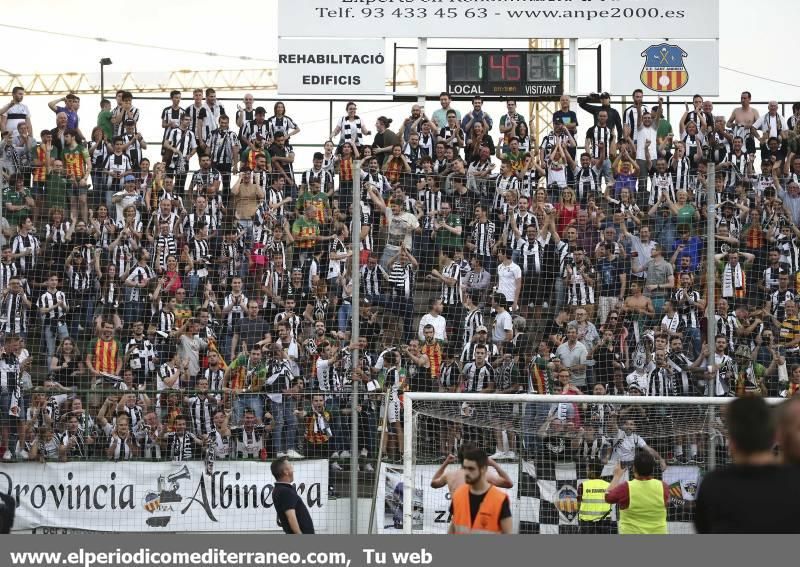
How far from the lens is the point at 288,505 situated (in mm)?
11016

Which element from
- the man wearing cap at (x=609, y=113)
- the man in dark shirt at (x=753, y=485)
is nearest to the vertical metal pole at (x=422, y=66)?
the man wearing cap at (x=609, y=113)

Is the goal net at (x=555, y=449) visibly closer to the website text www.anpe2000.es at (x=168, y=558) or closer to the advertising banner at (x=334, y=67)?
the website text www.anpe2000.es at (x=168, y=558)

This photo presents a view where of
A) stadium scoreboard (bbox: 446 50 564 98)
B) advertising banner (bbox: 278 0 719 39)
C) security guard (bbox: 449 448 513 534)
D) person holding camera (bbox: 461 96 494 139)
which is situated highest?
advertising banner (bbox: 278 0 719 39)

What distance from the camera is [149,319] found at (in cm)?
1619

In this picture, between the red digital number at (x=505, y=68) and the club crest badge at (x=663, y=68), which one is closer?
the red digital number at (x=505, y=68)

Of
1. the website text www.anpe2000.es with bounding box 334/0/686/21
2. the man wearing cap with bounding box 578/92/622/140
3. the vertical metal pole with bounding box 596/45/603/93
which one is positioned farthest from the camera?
the vertical metal pole with bounding box 596/45/603/93

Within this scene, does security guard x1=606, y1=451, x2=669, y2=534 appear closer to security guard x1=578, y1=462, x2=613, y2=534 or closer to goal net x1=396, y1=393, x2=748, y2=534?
security guard x1=578, y1=462, x2=613, y2=534

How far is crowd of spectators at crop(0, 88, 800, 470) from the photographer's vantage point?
15.1 metres

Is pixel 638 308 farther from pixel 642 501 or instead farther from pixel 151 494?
pixel 151 494

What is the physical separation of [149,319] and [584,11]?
11.4m

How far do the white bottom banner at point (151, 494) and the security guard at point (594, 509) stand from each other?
298 cm

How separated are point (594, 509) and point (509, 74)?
453 inches

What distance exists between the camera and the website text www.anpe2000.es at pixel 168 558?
9297 millimetres

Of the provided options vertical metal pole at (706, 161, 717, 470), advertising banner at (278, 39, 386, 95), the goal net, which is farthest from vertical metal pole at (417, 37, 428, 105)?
the goal net
